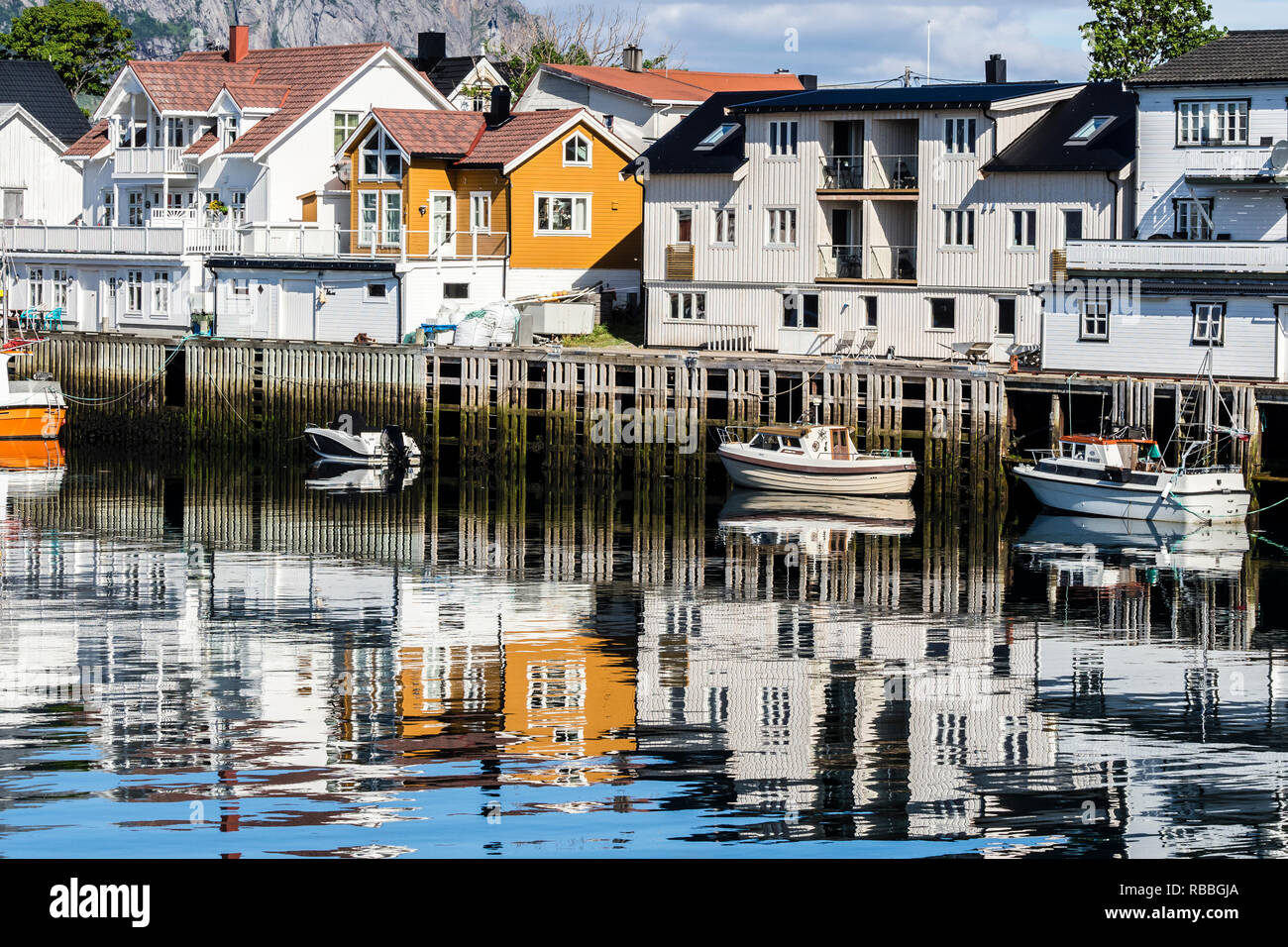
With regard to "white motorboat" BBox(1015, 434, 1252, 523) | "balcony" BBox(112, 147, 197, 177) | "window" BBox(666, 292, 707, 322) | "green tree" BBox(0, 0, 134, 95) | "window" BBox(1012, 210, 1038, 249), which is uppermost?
"green tree" BBox(0, 0, 134, 95)

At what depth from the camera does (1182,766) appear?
2517 cm

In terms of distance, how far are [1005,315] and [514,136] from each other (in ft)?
73.2

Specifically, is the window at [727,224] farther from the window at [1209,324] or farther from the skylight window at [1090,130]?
the window at [1209,324]

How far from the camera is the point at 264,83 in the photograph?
83.1m

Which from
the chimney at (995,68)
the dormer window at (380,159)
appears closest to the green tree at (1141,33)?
the chimney at (995,68)

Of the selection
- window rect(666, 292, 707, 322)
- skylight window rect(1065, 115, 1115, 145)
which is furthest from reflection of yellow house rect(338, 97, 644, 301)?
skylight window rect(1065, 115, 1115, 145)

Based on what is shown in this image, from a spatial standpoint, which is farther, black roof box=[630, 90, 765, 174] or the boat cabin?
black roof box=[630, 90, 765, 174]

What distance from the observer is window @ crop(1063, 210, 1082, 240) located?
203 ft

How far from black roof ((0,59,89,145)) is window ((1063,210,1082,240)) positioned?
186 feet

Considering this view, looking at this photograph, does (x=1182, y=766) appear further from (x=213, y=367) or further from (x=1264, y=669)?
(x=213, y=367)

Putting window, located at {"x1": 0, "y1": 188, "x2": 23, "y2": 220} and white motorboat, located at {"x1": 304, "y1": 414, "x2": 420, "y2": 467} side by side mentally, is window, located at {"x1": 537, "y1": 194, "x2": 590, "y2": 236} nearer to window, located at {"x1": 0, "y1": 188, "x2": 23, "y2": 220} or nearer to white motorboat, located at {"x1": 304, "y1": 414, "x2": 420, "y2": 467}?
white motorboat, located at {"x1": 304, "y1": 414, "x2": 420, "y2": 467}

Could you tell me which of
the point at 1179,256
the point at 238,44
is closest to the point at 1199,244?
the point at 1179,256

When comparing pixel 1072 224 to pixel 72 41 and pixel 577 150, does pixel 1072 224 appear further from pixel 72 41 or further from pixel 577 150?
pixel 72 41
